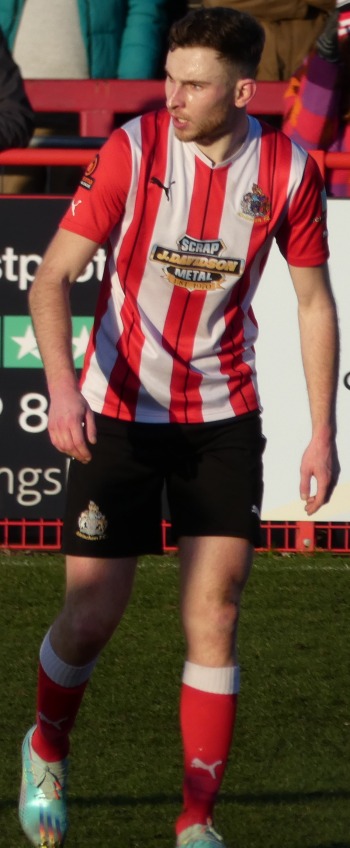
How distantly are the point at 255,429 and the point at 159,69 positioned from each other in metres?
4.38

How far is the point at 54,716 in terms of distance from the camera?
414cm

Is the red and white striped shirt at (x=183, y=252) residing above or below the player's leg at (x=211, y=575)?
above

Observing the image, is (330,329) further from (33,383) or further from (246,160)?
(33,383)

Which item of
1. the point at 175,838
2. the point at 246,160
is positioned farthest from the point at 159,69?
the point at 175,838

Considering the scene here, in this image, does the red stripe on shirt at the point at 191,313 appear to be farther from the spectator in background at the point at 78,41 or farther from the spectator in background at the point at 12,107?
the spectator in background at the point at 78,41

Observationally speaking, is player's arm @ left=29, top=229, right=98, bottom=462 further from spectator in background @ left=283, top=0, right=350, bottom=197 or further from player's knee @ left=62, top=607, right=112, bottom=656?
spectator in background @ left=283, top=0, right=350, bottom=197

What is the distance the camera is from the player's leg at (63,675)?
4016mm

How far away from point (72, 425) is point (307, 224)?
0.86 m

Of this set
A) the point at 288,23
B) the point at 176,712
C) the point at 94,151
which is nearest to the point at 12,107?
the point at 94,151

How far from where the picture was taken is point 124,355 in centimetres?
403

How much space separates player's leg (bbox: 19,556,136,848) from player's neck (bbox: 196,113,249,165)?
1.02 m

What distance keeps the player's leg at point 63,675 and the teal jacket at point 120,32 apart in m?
4.27

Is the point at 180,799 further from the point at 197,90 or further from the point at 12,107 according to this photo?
the point at 12,107

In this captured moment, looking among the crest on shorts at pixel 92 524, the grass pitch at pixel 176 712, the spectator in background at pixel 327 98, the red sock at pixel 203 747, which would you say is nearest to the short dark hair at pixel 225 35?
the crest on shorts at pixel 92 524
